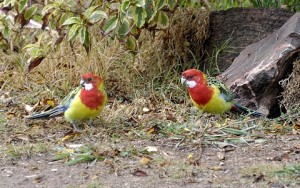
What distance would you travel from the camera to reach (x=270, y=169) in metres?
4.79

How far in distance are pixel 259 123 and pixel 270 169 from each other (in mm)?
1590

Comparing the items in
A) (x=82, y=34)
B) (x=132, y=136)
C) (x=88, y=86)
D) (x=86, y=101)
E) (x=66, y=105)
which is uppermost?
(x=82, y=34)

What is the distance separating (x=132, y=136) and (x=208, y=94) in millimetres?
882

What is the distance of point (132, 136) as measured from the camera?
6.05 m

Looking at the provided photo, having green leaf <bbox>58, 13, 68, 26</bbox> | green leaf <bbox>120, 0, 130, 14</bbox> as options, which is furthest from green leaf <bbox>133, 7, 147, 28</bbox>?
green leaf <bbox>58, 13, 68, 26</bbox>

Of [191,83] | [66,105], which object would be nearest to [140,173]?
[66,105]

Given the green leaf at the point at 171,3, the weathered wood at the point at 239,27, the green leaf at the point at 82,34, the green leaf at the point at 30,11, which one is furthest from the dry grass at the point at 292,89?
the green leaf at the point at 30,11

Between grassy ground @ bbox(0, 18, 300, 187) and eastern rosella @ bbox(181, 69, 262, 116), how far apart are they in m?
0.15

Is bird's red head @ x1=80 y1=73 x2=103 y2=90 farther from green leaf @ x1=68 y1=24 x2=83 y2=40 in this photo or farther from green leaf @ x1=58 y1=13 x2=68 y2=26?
green leaf @ x1=58 y1=13 x2=68 y2=26

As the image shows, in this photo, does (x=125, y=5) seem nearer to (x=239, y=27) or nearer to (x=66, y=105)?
(x=66, y=105)

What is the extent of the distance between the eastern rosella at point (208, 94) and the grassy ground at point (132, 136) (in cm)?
15

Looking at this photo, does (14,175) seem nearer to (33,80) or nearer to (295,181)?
(295,181)

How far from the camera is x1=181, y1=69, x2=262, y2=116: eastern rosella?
6.49 m

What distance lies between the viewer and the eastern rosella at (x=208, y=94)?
6488mm
